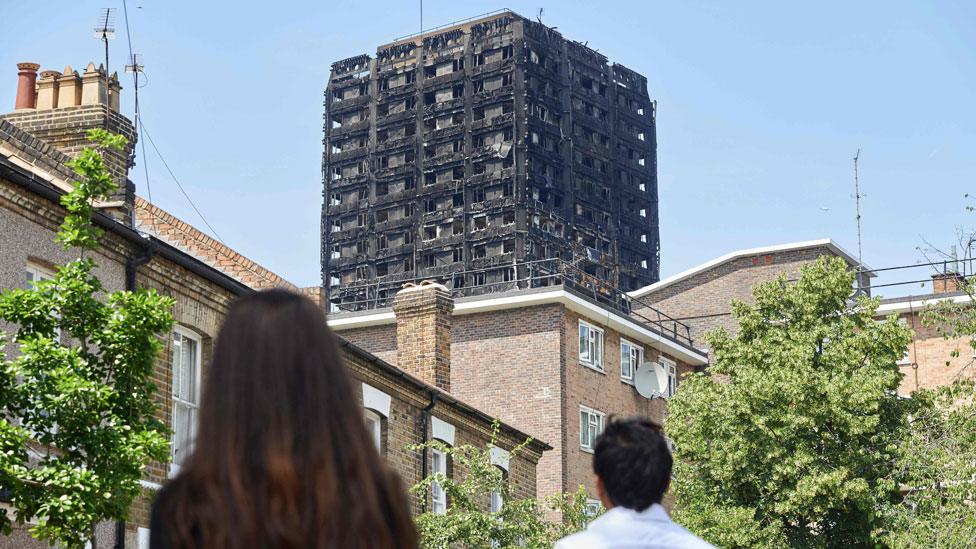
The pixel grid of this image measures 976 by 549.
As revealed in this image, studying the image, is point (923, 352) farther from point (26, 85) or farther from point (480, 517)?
point (26, 85)

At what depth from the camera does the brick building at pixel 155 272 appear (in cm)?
1825

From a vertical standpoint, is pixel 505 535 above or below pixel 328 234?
below

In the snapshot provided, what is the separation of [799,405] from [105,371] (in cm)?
2426

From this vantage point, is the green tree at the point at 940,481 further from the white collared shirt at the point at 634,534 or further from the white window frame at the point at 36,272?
the white collared shirt at the point at 634,534

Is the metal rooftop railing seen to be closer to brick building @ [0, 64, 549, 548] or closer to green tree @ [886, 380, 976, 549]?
green tree @ [886, 380, 976, 549]

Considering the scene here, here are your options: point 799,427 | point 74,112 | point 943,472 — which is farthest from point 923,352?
point 74,112

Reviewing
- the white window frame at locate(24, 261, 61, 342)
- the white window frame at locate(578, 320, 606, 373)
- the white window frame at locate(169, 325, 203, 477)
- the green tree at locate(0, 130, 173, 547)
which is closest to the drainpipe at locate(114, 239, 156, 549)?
the white window frame at locate(169, 325, 203, 477)

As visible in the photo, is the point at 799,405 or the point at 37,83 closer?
the point at 37,83

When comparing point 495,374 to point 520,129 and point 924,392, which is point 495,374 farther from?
point 520,129

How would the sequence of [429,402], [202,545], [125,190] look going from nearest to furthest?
[202,545]
[125,190]
[429,402]

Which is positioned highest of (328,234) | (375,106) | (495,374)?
Answer: (375,106)

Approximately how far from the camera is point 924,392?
36438 millimetres

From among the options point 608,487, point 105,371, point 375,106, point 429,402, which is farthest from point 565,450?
point 375,106

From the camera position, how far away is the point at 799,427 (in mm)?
36062
